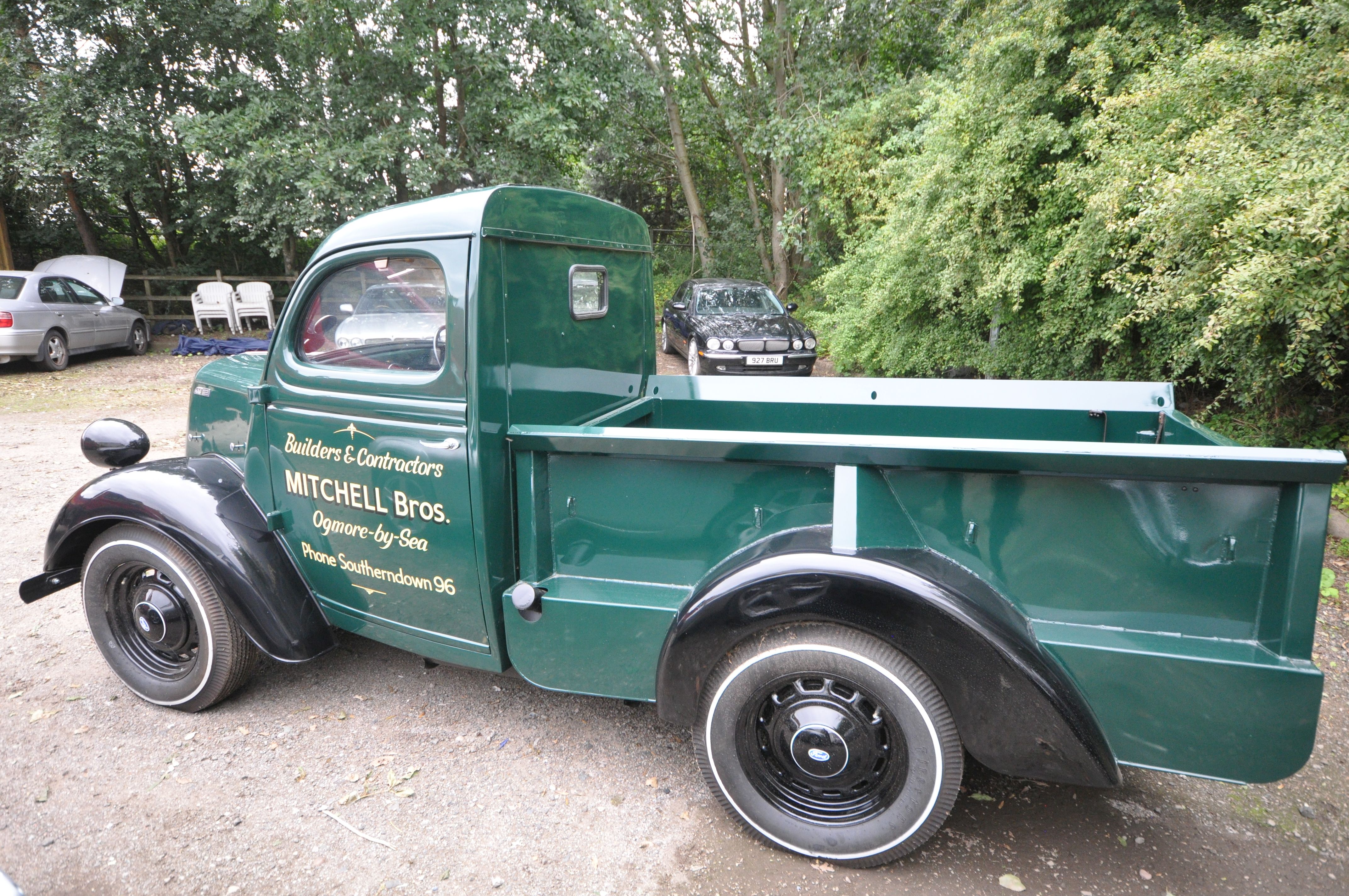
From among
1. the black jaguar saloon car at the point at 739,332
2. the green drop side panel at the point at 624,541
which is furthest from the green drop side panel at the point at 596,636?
the black jaguar saloon car at the point at 739,332

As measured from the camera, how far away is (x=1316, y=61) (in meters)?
4.20

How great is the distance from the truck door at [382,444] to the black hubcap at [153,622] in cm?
55

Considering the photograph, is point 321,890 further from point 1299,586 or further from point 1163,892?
point 1299,586

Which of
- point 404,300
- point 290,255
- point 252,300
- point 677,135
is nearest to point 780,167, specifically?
point 677,135

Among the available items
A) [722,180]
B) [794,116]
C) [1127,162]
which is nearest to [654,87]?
[794,116]

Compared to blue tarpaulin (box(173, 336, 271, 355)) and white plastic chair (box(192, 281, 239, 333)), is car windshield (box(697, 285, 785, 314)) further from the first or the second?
white plastic chair (box(192, 281, 239, 333))

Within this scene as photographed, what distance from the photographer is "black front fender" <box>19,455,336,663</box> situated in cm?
272

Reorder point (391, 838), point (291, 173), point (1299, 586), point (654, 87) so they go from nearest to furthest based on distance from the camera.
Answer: point (1299, 586), point (391, 838), point (291, 173), point (654, 87)

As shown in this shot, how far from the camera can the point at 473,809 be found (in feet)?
8.12

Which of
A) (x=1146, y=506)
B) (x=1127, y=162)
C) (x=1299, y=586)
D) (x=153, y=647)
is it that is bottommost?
(x=153, y=647)

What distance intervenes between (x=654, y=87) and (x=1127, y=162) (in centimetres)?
1054

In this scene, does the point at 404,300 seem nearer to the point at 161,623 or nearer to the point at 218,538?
the point at 218,538

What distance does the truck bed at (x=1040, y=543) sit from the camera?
5.71 ft

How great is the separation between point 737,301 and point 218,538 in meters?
9.27
